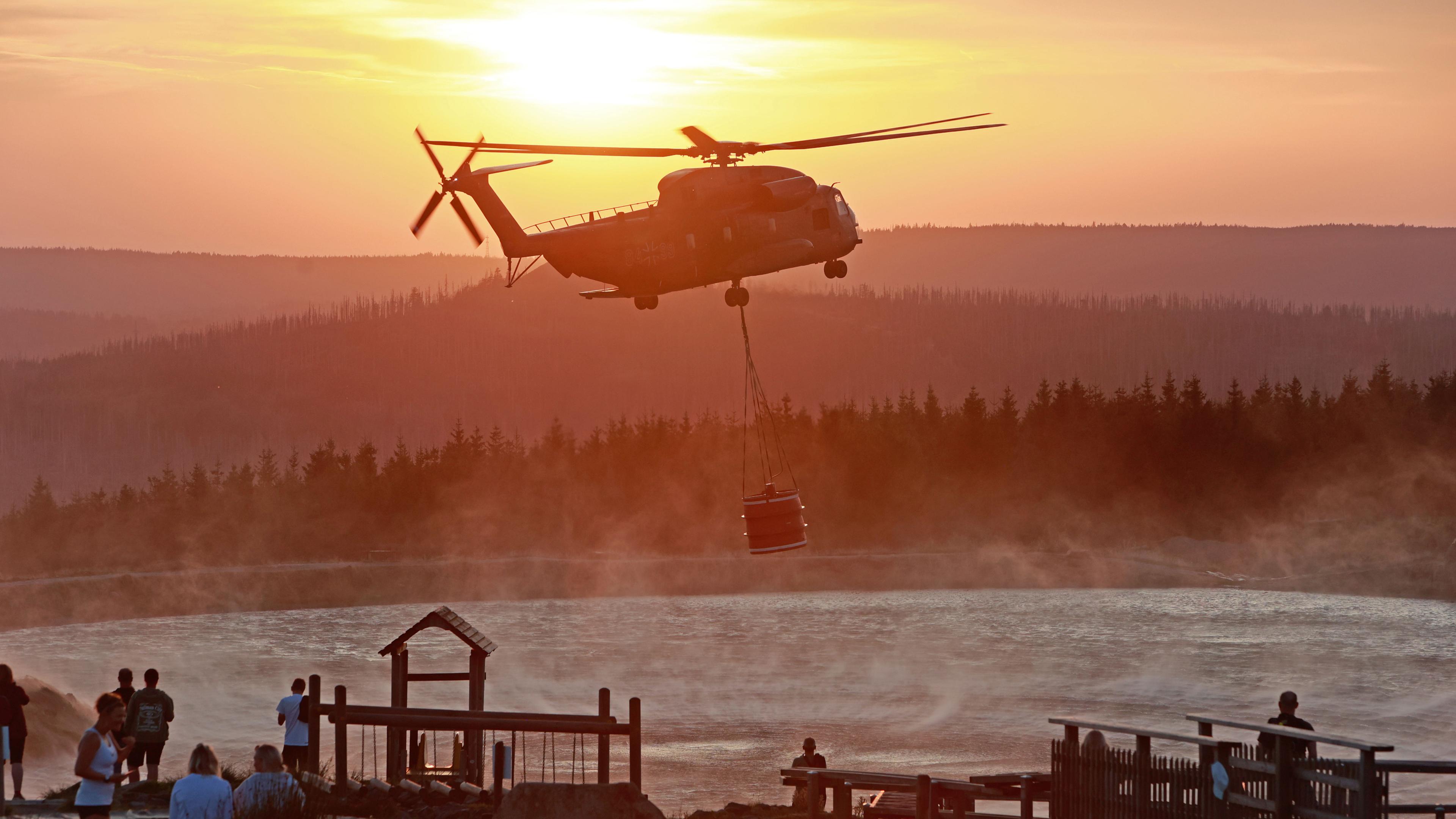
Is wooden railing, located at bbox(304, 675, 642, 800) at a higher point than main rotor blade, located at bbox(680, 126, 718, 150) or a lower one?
lower

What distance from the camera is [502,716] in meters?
21.5

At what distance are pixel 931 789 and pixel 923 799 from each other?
59 centimetres

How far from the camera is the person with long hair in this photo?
13812 mm

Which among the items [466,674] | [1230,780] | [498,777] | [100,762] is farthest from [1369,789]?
[466,674]

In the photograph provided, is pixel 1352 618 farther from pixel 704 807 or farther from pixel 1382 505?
pixel 704 807

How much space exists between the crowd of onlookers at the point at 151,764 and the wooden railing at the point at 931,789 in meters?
7.30

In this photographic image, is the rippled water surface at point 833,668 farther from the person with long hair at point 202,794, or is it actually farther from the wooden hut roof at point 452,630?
the person with long hair at point 202,794

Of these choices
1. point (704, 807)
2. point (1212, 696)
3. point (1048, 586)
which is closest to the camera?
point (704, 807)

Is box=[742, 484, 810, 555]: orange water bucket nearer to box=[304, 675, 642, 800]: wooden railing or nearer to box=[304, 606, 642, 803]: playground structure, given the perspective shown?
box=[304, 606, 642, 803]: playground structure

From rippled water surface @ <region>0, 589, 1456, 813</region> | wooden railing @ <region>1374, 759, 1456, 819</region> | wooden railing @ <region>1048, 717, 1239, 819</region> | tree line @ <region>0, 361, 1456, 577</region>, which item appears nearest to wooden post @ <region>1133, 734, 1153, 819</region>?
wooden railing @ <region>1048, 717, 1239, 819</region>

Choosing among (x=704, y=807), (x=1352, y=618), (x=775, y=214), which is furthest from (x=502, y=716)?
(x=1352, y=618)

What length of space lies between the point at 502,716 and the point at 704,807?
15.3 meters

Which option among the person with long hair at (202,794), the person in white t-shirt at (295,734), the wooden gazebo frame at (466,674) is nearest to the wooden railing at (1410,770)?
the person with long hair at (202,794)

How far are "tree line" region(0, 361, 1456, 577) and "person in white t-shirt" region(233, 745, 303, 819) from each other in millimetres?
124874
